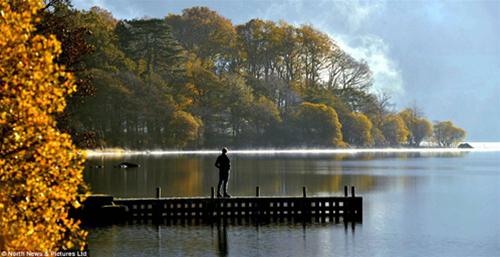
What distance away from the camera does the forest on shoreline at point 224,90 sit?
10657 centimetres

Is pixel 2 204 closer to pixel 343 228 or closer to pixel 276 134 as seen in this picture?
pixel 343 228

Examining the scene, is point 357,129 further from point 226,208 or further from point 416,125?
point 226,208

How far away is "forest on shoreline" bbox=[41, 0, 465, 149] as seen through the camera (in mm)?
106569

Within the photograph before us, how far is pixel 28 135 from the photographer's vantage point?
38.6 feet

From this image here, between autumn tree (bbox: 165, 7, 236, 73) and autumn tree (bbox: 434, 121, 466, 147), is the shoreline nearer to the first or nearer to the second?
autumn tree (bbox: 165, 7, 236, 73)

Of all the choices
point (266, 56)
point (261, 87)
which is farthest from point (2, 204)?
point (266, 56)

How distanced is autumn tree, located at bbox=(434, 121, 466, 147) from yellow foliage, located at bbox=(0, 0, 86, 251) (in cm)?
17633

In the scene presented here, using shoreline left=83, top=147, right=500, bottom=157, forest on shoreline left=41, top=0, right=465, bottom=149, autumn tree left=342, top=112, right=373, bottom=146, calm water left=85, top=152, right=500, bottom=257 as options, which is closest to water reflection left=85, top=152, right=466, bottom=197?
calm water left=85, top=152, right=500, bottom=257

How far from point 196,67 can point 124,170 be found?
179 feet

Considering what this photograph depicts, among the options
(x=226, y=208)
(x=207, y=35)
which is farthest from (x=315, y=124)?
(x=226, y=208)

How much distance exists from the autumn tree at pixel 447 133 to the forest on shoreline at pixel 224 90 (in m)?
9.83

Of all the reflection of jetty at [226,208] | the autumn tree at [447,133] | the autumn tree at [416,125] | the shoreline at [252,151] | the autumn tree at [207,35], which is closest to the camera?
the reflection of jetty at [226,208]

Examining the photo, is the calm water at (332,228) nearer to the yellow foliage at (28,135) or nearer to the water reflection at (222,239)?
the water reflection at (222,239)

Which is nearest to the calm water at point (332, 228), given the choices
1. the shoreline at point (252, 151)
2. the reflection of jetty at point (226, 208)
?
the reflection of jetty at point (226, 208)
